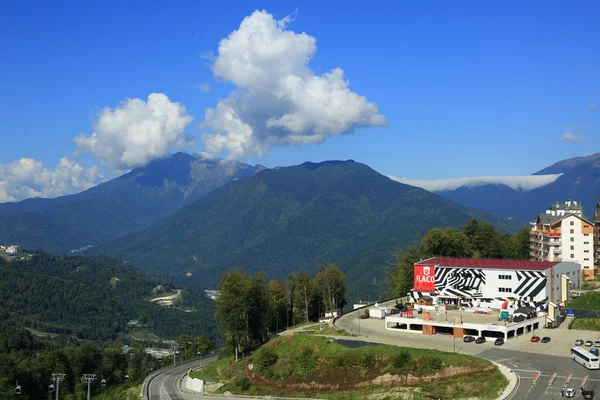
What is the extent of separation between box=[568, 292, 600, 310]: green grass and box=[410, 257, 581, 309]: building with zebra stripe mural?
1.86m

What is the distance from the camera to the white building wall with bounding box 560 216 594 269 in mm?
119625

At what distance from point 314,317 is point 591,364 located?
63053mm

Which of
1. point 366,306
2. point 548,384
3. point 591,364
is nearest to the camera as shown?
point 548,384

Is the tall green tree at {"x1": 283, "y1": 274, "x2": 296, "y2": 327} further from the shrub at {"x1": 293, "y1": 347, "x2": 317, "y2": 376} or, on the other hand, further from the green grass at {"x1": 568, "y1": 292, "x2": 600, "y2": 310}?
the green grass at {"x1": 568, "y1": 292, "x2": 600, "y2": 310}

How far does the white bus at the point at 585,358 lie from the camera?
203ft

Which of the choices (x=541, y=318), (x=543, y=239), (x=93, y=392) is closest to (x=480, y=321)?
(x=541, y=318)

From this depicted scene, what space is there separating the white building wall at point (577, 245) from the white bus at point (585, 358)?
58439 millimetres

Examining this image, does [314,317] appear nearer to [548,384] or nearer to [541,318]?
[541,318]

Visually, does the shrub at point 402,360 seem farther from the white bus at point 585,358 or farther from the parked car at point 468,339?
the white bus at point 585,358

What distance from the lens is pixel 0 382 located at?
3501 inches

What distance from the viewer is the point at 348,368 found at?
2707 inches

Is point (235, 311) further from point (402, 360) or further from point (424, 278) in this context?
point (402, 360)

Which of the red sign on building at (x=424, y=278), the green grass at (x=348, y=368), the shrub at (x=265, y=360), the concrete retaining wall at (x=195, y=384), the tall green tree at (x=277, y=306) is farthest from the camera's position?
the tall green tree at (x=277, y=306)

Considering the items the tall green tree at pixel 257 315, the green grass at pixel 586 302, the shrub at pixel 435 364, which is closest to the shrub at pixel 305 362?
the shrub at pixel 435 364
